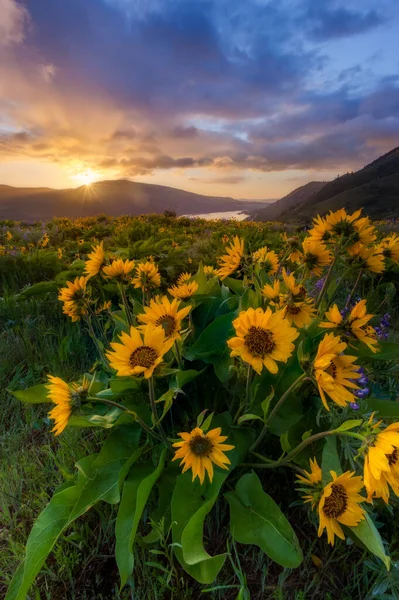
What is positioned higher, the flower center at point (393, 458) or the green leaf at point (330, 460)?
the flower center at point (393, 458)

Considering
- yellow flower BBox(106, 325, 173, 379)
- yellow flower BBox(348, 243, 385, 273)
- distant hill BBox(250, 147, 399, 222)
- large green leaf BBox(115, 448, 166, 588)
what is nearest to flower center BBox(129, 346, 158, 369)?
yellow flower BBox(106, 325, 173, 379)

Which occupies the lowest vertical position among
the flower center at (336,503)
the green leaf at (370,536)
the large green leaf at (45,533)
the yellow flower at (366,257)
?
the large green leaf at (45,533)

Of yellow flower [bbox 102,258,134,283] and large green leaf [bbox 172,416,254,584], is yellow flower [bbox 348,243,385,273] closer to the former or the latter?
large green leaf [bbox 172,416,254,584]

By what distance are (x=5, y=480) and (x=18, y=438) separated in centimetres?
A: 34

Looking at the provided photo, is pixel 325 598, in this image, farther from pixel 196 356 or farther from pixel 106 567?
pixel 196 356

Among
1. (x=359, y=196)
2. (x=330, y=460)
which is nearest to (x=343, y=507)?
(x=330, y=460)

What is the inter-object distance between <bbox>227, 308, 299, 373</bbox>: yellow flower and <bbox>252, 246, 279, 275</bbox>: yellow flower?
74cm

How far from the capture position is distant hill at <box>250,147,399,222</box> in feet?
81.2

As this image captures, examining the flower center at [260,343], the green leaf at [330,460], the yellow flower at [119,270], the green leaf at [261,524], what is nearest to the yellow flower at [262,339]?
the flower center at [260,343]

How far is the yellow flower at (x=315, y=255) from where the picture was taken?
169 centimetres

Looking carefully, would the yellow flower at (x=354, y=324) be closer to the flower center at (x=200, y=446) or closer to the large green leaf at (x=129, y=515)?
the flower center at (x=200, y=446)

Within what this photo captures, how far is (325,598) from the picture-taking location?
1.23 meters

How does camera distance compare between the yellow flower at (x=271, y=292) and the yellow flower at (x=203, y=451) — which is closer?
the yellow flower at (x=203, y=451)

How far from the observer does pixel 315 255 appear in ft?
5.65
